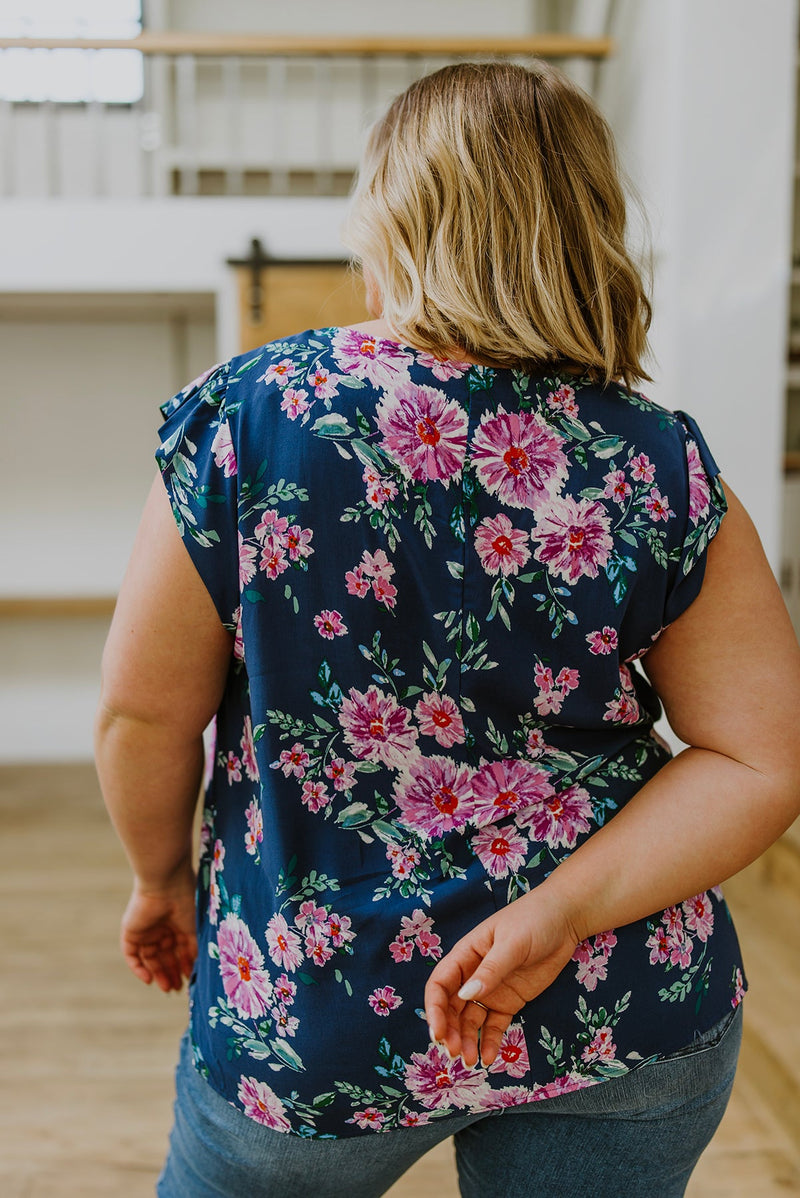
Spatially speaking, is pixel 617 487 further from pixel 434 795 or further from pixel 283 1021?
pixel 283 1021

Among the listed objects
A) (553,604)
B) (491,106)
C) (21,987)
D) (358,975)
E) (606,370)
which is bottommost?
(21,987)

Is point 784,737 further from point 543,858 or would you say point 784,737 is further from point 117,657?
point 117,657

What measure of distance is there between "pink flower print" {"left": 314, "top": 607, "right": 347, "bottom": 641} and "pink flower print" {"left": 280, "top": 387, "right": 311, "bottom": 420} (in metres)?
0.13

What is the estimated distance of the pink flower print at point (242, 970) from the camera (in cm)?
69

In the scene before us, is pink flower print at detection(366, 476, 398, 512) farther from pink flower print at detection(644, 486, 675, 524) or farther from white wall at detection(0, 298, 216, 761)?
white wall at detection(0, 298, 216, 761)

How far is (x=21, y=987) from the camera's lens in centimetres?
280

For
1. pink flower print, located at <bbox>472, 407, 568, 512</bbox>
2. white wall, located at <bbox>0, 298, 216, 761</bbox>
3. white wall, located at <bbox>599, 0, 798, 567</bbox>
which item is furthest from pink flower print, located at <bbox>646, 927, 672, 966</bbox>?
white wall, located at <bbox>0, 298, 216, 761</bbox>

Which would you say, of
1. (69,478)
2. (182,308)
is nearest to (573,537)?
(182,308)

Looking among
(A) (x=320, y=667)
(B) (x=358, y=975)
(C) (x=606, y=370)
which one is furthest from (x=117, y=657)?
(C) (x=606, y=370)

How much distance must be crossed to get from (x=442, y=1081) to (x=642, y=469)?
44cm

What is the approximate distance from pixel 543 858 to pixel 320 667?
203mm

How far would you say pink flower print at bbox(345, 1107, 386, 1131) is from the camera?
0.67 m

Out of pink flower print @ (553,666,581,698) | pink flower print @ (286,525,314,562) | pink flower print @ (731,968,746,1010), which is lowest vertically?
pink flower print @ (731,968,746,1010)

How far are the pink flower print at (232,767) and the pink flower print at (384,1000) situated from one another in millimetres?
182
